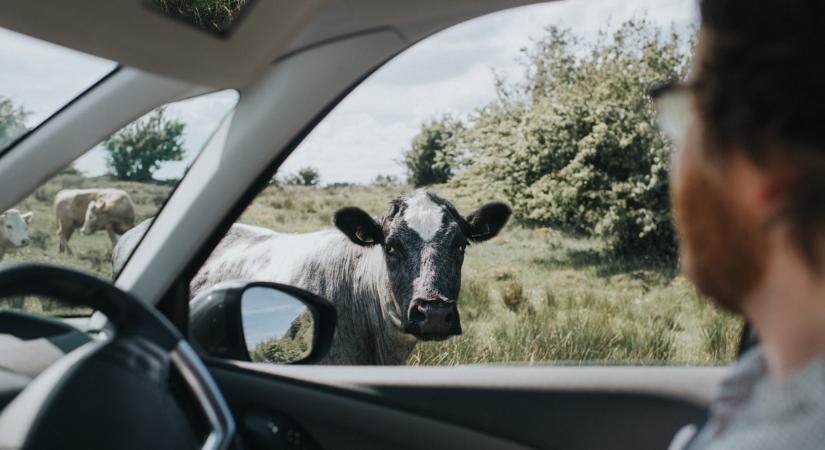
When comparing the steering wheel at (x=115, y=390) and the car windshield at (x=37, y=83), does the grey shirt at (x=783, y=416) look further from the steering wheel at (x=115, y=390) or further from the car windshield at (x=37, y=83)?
the car windshield at (x=37, y=83)

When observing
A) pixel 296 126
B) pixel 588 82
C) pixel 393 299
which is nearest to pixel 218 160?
pixel 296 126

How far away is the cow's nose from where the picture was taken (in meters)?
3.39

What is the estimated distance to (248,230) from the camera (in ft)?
10.2

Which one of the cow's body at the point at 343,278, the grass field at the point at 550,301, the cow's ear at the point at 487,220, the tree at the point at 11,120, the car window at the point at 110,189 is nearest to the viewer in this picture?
the tree at the point at 11,120

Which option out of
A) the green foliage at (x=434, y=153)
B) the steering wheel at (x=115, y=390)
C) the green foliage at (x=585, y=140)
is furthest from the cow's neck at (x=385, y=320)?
the steering wheel at (x=115, y=390)

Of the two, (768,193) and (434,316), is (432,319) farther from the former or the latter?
(768,193)

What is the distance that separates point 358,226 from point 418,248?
0.29 meters

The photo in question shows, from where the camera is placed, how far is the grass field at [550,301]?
2967 millimetres

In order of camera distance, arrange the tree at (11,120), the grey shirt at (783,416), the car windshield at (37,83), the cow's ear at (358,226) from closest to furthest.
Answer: the grey shirt at (783,416) < the car windshield at (37,83) < the tree at (11,120) < the cow's ear at (358,226)

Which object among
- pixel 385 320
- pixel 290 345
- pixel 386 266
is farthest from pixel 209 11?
pixel 385 320

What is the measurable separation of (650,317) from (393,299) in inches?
43.7

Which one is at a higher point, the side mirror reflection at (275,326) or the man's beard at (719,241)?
the man's beard at (719,241)

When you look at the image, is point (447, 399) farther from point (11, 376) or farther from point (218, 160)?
point (11, 376)

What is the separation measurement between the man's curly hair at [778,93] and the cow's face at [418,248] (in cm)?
270
